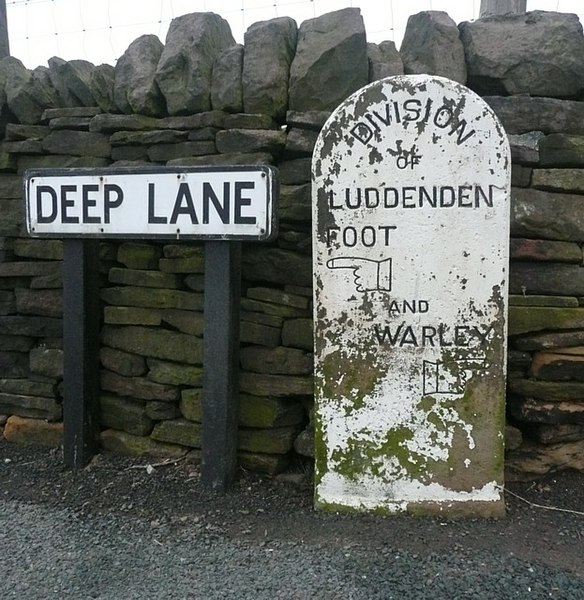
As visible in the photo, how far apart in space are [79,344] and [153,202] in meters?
0.93

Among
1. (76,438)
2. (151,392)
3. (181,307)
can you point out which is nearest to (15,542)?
(76,438)

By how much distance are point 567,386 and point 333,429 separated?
1.23m

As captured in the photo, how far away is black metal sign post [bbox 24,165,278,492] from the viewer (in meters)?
2.98

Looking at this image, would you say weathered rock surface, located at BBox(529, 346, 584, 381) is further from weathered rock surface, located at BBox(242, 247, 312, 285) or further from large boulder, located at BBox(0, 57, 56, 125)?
large boulder, located at BBox(0, 57, 56, 125)

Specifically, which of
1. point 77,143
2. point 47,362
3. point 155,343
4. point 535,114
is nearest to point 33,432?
point 47,362

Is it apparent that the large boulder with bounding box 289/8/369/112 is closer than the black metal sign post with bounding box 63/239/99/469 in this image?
Yes

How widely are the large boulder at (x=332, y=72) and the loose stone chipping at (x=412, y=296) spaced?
42 cm

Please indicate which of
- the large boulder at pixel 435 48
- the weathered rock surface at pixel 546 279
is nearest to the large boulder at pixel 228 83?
the large boulder at pixel 435 48

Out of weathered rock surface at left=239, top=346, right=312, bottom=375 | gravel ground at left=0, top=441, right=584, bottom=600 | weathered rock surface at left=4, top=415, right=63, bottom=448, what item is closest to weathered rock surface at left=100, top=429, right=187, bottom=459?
gravel ground at left=0, top=441, right=584, bottom=600

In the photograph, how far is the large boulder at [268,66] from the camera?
326cm

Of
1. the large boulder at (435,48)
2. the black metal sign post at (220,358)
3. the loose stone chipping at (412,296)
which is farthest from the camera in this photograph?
the large boulder at (435,48)

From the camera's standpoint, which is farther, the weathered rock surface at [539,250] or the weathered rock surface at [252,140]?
the weathered rock surface at [252,140]

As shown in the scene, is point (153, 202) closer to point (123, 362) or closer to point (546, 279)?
point (123, 362)

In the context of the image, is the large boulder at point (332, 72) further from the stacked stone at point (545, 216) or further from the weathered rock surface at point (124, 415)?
the weathered rock surface at point (124, 415)
